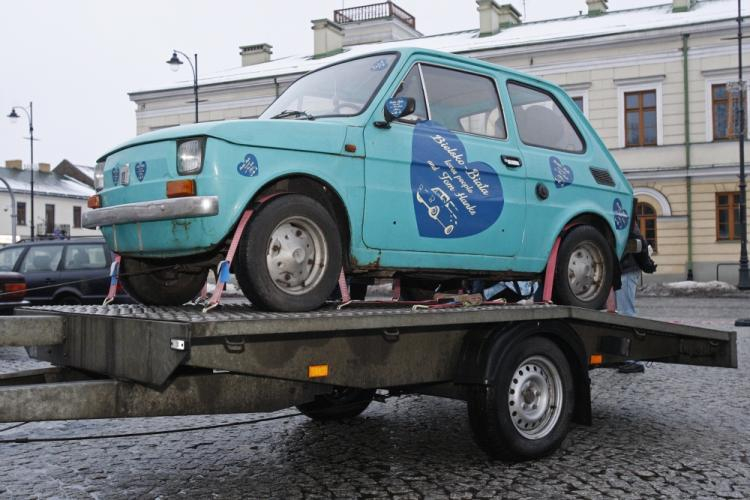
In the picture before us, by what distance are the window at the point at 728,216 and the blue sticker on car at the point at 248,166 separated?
92.3 feet

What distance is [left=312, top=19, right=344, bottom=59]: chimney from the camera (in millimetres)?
40719

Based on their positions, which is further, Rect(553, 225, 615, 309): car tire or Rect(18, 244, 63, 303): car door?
Rect(18, 244, 63, 303): car door

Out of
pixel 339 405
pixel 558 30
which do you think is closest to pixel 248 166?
pixel 339 405

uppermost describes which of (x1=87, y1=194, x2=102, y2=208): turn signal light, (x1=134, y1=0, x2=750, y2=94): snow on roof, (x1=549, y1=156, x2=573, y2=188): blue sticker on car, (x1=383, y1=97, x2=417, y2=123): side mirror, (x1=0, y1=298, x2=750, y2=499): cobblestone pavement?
(x1=134, y1=0, x2=750, y2=94): snow on roof

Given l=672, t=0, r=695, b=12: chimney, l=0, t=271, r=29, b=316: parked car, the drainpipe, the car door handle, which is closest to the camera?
the car door handle

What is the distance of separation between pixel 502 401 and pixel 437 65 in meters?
2.23

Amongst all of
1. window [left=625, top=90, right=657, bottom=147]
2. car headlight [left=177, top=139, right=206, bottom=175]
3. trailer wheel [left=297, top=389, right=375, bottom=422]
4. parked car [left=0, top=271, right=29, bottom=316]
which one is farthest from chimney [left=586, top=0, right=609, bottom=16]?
car headlight [left=177, top=139, right=206, bottom=175]

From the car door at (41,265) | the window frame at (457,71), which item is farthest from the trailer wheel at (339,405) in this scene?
the car door at (41,265)

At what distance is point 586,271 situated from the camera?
242 inches

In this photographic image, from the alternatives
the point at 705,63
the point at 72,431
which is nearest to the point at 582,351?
the point at 72,431

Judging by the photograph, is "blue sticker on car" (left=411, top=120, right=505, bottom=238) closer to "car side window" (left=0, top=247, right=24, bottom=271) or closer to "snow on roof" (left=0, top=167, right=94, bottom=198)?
"car side window" (left=0, top=247, right=24, bottom=271)

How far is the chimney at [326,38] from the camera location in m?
40.7

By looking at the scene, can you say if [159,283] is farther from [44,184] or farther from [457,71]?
[44,184]

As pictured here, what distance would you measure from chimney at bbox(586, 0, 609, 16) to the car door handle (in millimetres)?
32818
